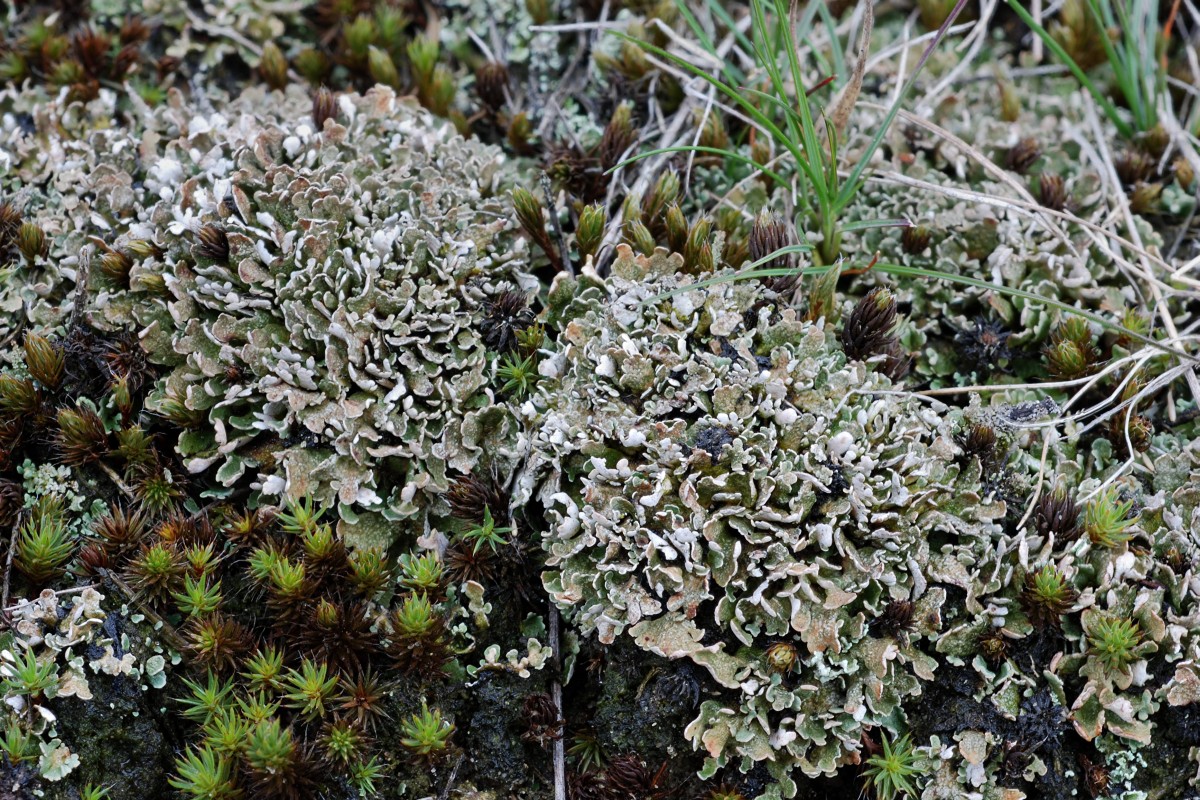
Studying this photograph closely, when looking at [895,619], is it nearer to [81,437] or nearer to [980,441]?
[980,441]

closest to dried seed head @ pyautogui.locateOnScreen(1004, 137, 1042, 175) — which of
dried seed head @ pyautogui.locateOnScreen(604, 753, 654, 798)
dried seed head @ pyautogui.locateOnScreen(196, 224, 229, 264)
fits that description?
dried seed head @ pyautogui.locateOnScreen(604, 753, 654, 798)

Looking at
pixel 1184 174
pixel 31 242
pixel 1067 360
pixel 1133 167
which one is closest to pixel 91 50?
pixel 31 242

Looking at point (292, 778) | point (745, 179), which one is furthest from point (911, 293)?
point (292, 778)

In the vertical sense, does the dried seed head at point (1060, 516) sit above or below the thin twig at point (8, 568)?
above

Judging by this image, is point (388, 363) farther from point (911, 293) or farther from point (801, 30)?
point (801, 30)

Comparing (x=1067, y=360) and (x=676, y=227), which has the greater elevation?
(x=676, y=227)

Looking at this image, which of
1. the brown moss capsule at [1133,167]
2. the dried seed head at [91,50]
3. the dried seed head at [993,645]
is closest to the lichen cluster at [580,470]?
the dried seed head at [993,645]

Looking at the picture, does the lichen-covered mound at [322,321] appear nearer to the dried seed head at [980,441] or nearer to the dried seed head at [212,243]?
the dried seed head at [212,243]
